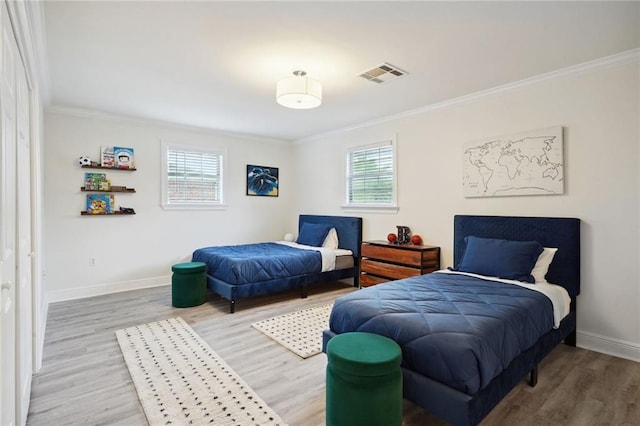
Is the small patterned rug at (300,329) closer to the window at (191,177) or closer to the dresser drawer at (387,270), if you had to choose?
the dresser drawer at (387,270)

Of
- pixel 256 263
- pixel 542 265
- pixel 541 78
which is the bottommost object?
pixel 256 263

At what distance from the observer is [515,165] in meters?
3.40

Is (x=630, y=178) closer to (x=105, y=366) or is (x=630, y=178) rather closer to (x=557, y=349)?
(x=557, y=349)

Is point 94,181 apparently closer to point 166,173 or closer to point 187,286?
point 166,173

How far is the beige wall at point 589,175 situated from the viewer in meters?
2.76

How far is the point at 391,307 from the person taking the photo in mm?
2205

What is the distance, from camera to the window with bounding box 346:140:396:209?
186 inches

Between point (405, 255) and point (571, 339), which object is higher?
point (405, 255)

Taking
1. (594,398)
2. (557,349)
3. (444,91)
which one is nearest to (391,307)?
(594,398)

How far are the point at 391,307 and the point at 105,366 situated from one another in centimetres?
227

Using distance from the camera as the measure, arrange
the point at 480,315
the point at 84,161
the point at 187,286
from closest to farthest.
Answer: the point at 480,315 < the point at 187,286 < the point at 84,161

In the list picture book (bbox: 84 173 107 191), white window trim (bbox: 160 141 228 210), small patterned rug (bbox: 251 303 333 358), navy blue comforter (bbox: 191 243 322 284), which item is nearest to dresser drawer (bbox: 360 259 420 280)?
navy blue comforter (bbox: 191 243 322 284)

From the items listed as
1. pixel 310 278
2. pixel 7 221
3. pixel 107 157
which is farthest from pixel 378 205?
pixel 7 221

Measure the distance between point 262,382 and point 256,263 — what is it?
5.86 ft
